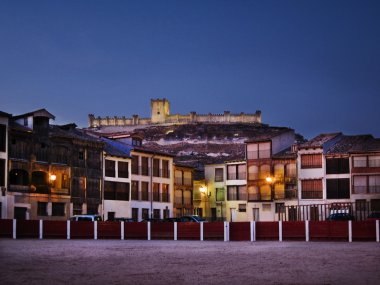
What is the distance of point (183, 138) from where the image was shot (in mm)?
189875

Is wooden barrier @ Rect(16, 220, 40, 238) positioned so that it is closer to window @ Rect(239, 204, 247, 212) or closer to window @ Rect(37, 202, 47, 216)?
window @ Rect(37, 202, 47, 216)

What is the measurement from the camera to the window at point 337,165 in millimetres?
80812

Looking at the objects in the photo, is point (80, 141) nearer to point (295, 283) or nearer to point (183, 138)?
point (295, 283)

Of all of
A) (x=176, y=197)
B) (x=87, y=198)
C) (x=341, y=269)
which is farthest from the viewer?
(x=176, y=197)

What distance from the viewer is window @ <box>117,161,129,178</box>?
3109 inches

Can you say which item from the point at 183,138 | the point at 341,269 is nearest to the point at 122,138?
the point at 341,269

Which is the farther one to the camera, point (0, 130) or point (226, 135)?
point (226, 135)

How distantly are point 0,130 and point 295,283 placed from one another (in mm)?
50126

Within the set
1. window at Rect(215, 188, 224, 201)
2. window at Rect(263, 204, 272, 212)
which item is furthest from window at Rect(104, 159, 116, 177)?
window at Rect(263, 204, 272, 212)

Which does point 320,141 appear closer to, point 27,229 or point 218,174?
point 218,174

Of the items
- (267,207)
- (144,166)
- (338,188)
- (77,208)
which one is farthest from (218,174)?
Result: (77,208)

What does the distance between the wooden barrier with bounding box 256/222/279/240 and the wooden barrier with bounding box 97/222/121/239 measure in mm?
9749

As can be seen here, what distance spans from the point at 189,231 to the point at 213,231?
6.23 feet

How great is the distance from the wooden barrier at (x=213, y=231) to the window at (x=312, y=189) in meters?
35.5
